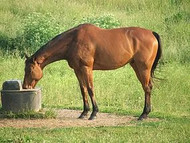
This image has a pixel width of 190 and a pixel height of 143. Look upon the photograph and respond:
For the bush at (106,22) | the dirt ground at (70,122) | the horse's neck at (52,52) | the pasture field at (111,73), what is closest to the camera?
Result: the pasture field at (111,73)

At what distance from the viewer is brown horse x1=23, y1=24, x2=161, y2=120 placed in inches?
457

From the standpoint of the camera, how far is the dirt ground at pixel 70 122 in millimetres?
10992

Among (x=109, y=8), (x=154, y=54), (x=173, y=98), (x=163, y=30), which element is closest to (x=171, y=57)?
(x=163, y=30)

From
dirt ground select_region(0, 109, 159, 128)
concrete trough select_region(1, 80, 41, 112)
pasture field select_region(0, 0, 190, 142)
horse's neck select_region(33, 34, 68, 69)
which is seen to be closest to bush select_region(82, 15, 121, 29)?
pasture field select_region(0, 0, 190, 142)

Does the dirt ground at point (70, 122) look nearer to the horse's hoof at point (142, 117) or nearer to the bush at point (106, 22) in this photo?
the horse's hoof at point (142, 117)

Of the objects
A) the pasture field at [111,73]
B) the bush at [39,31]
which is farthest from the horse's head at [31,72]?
the bush at [39,31]

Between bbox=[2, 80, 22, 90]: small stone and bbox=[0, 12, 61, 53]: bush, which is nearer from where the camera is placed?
bbox=[2, 80, 22, 90]: small stone

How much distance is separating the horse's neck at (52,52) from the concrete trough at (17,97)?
594 millimetres

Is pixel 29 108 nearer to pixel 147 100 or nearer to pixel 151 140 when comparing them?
pixel 147 100

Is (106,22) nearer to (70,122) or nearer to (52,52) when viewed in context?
(52,52)

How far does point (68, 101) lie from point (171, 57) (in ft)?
20.7

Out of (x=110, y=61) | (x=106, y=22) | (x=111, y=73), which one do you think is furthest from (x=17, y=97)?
(x=106, y=22)

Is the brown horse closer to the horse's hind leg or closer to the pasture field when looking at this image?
the horse's hind leg

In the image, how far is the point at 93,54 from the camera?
11.7 metres
